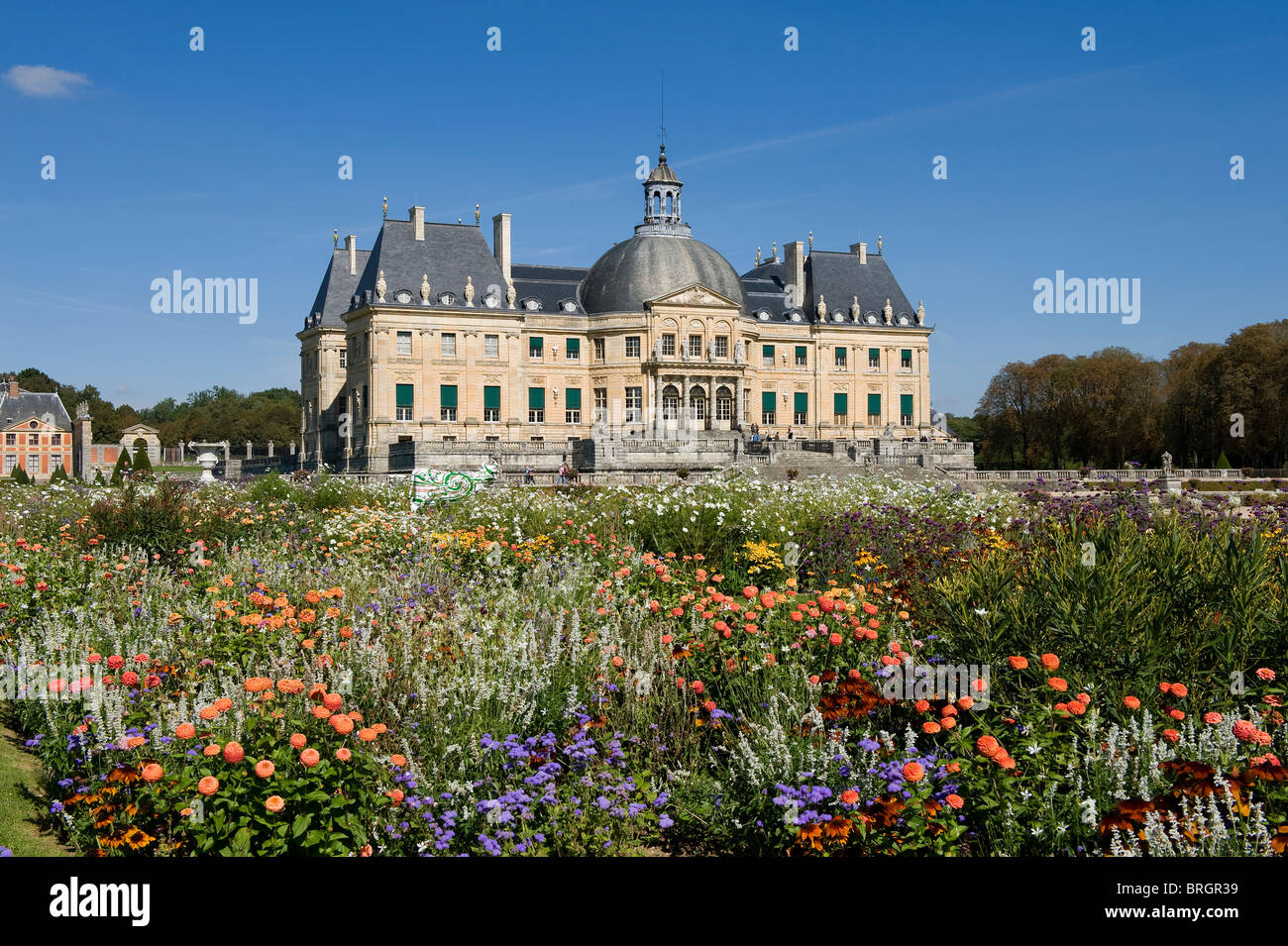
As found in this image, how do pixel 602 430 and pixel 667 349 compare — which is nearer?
pixel 602 430

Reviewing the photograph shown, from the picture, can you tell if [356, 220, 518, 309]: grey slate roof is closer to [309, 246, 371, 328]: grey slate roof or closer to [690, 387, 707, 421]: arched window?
[309, 246, 371, 328]: grey slate roof

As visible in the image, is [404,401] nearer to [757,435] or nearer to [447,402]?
[447,402]

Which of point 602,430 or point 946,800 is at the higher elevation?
point 602,430

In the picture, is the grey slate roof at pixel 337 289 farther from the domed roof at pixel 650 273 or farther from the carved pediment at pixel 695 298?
the carved pediment at pixel 695 298

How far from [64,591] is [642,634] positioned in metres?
5.08

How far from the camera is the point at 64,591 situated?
29.0 ft

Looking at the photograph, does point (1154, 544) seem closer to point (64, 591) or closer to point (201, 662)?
point (201, 662)

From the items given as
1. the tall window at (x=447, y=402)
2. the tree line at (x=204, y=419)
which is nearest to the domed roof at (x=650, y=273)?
the tall window at (x=447, y=402)

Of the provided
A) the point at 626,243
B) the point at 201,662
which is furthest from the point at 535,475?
the point at 201,662

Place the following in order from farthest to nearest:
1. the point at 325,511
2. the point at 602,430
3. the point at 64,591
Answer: the point at 602,430, the point at 325,511, the point at 64,591

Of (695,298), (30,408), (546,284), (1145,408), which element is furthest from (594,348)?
(30,408)

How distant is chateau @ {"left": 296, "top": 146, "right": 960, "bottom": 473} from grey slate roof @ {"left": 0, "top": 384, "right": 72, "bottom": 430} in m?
25.6

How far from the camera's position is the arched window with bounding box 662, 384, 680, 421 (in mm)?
52978

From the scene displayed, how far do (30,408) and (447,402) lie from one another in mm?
39252
